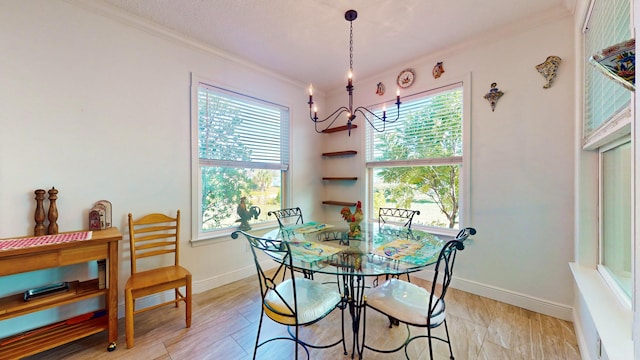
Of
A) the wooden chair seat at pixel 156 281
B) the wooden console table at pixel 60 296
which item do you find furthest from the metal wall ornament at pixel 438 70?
the wooden console table at pixel 60 296

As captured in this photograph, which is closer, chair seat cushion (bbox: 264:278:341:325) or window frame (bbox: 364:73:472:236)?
chair seat cushion (bbox: 264:278:341:325)

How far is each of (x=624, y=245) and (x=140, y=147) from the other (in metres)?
3.68

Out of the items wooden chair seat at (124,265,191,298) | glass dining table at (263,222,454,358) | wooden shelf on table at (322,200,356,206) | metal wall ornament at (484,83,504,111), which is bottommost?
wooden chair seat at (124,265,191,298)

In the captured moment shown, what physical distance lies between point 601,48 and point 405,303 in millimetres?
2039

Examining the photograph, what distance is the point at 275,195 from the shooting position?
3.58 metres

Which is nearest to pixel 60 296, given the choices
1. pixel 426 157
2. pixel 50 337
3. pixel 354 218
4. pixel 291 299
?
pixel 50 337

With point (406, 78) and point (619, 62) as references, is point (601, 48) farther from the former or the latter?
point (406, 78)

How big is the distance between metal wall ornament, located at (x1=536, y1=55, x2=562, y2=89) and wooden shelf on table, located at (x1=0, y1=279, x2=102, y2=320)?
411 cm

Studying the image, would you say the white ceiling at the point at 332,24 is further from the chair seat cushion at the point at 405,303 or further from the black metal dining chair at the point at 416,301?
the chair seat cushion at the point at 405,303

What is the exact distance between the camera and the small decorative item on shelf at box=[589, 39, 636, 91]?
63cm

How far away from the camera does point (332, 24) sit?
7.73ft

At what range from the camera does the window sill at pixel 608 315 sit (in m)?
1.10

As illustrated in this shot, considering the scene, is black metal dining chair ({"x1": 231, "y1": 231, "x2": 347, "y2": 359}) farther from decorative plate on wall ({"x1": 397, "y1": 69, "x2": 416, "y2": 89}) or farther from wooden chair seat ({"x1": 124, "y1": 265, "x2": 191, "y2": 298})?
decorative plate on wall ({"x1": 397, "y1": 69, "x2": 416, "y2": 89})

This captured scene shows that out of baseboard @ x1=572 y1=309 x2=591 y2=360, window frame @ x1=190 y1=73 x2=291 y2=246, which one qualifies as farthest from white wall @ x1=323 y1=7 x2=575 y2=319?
window frame @ x1=190 y1=73 x2=291 y2=246
